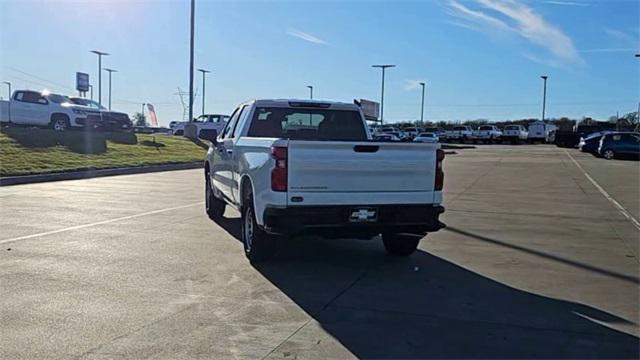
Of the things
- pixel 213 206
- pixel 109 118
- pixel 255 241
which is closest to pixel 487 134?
pixel 109 118

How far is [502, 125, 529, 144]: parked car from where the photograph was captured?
222 feet

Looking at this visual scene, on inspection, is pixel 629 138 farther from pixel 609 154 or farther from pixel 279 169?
pixel 279 169

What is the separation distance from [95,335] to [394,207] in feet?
11.2

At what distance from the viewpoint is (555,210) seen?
12.8 m

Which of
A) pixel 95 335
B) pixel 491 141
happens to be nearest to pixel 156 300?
pixel 95 335

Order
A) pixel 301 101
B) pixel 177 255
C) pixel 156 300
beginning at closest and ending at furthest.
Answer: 1. pixel 156 300
2. pixel 177 255
3. pixel 301 101

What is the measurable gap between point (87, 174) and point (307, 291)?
47.7ft

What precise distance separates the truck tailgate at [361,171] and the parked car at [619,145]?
33.0 metres

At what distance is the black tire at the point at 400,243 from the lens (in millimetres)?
7676

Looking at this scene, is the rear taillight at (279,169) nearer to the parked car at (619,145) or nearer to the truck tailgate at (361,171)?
the truck tailgate at (361,171)

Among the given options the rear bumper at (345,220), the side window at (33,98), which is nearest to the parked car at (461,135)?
the side window at (33,98)

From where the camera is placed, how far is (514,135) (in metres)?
67.6

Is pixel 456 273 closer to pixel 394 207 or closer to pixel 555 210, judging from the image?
pixel 394 207

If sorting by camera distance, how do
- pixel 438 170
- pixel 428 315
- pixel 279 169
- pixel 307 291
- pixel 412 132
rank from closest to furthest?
pixel 428 315, pixel 307 291, pixel 279 169, pixel 438 170, pixel 412 132
